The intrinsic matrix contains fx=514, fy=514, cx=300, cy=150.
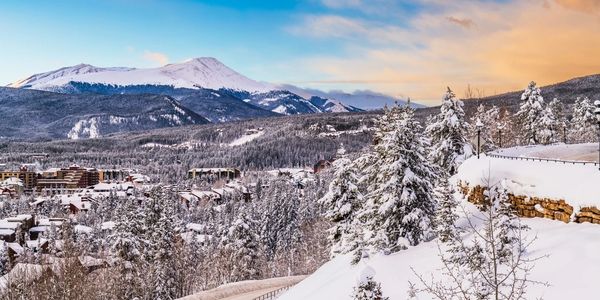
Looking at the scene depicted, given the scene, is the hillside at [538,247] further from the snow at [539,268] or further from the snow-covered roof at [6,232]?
the snow-covered roof at [6,232]

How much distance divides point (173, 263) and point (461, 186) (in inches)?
1319

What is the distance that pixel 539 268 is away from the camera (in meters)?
17.3

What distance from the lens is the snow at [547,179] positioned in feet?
67.8

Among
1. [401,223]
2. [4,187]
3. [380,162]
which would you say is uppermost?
[380,162]

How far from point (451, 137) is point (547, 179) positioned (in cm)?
1886

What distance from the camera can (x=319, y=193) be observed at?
14462cm

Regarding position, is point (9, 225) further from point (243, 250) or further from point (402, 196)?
point (402, 196)

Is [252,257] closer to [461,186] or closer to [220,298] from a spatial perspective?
[220,298]

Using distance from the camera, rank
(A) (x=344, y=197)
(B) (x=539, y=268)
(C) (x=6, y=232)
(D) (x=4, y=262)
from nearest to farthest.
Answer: (B) (x=539, y=268)
(A) (x=344, y=197)
(D) (x=4, y=262)
(C) (x=6, y=232)

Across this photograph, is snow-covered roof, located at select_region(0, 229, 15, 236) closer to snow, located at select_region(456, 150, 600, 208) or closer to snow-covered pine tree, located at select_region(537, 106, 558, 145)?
snow-covered pine tree, located at select_region(537, 106, 558, 145)

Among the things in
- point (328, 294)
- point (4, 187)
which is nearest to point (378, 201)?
point (328, 294)

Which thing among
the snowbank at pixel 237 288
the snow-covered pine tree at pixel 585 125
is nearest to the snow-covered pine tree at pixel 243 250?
the snowbank at pixel 237 288

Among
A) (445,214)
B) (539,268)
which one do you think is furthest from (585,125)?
(539,268)

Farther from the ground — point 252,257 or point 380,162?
point 380,162
